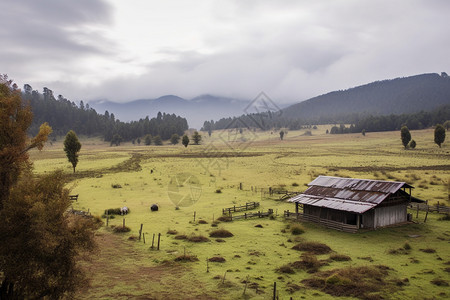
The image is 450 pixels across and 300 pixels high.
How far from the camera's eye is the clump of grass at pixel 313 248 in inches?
1016

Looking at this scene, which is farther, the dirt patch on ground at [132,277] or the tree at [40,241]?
the dirt patch on ground at [132,277]

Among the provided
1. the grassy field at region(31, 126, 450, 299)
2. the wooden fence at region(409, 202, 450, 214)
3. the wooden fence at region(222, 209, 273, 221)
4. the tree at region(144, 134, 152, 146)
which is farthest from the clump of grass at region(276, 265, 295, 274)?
the tree at region(144, 134, 152, 146)

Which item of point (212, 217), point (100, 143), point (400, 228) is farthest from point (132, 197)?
point (100, 143)

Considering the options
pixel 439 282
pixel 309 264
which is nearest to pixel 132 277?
pixel 309 264

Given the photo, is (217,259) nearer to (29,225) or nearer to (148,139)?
(29,225)

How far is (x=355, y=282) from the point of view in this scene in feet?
64.4

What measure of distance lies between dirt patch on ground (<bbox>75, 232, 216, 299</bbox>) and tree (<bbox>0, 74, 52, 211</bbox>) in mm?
5936

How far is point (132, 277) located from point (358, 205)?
2248 cm

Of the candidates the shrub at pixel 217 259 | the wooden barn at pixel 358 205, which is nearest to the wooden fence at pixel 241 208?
the wooden barn at pixel 358 205

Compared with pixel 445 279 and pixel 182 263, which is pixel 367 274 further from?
pixel 182 263

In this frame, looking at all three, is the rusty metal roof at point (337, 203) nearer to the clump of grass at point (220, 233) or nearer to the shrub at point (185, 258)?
the clump of grass at point (220, 233)

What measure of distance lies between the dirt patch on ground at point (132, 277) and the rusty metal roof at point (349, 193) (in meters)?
17.8

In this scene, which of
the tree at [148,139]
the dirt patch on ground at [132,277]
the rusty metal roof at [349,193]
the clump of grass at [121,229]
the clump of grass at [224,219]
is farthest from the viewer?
the tree at [148,139]

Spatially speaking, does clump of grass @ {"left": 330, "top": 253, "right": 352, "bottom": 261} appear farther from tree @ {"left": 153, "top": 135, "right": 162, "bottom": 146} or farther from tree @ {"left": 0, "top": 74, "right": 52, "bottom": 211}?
tree @ {"left": 153, "top": 135, "right": 162, "bottom": 146}
